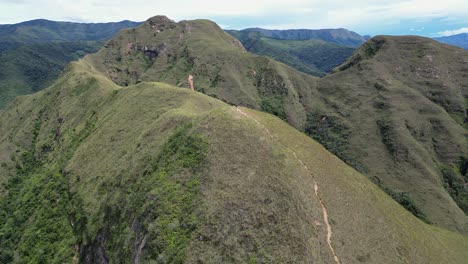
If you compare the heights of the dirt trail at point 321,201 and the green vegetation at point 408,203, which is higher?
the dirt trail at point 321,201

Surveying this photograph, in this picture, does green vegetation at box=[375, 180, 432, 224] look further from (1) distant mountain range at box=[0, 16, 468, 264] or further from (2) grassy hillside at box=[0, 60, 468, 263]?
(2) grassy hillside at box=[0, 60, 468, 263]

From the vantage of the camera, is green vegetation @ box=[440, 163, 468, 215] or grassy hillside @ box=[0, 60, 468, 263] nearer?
grassy hillside @ box=[0, 60, 468, 263]

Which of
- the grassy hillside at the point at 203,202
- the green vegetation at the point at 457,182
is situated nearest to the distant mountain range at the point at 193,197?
the grassy hillside at the point at 203,202

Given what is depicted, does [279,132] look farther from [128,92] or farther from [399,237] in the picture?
[128,92]

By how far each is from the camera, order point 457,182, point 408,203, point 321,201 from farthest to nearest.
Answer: point 457,182 → point 408,203 → point 321,201

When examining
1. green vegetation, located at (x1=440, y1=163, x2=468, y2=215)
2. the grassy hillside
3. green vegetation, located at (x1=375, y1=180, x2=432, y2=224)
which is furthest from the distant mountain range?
green vegetation, located at (x1=440, y1=163, x2=468, y2=215)

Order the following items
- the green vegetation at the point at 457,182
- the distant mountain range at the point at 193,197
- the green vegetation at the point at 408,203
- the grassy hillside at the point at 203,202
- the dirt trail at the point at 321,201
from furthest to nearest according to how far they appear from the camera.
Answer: the green vegetation at the point at 457,182 → the green vegetation at the point at 408,203 → the dirt trail at the point at 321,201 → the distant mountain range at the point at 193,197 → the grassy hillside at the point at 203,202

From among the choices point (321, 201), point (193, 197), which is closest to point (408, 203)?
point (321, 201)

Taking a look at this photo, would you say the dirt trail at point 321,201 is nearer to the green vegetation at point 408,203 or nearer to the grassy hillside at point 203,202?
the grassy hillside at point 203,202

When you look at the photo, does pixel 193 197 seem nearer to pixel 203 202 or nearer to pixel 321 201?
pixel 203 202
